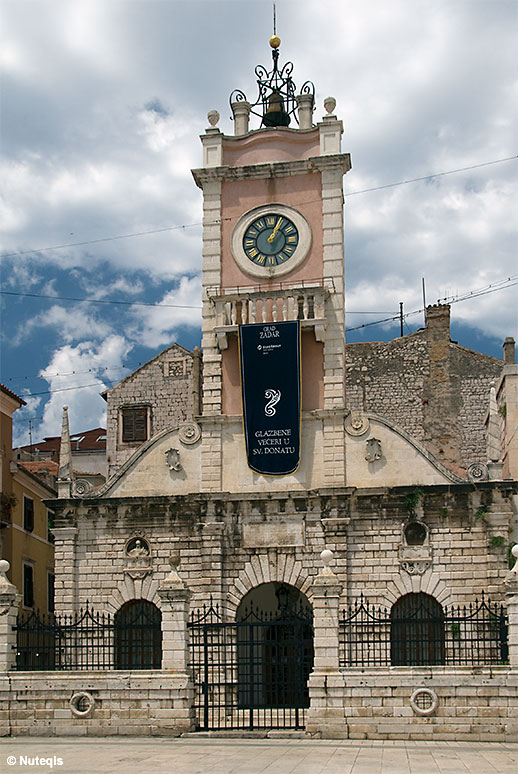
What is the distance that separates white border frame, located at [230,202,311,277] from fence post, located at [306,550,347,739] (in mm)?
11203

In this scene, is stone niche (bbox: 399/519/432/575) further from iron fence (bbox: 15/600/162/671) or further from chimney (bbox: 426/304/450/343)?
chimney (bbox: 426/304/450/343)

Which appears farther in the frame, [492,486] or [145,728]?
[492,486]

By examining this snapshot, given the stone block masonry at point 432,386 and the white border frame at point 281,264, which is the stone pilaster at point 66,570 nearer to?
the white border frame at point 281,264

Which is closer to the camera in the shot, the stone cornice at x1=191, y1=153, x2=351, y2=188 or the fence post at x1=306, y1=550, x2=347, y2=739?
the fence post at x1=306, y1=550, x2=347, y2=739

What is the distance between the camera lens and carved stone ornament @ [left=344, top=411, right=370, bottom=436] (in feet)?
86.9

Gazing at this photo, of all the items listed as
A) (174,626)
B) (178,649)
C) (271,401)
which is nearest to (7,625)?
(174,626)

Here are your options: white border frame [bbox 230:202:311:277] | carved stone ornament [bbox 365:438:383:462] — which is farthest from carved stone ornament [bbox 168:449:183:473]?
white border frame [bbox 230:202:311:277]

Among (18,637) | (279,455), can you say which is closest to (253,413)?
(279,455)

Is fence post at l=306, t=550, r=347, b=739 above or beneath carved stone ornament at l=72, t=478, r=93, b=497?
beneath

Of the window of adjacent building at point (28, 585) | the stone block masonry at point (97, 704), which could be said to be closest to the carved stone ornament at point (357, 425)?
the stone block masonry at point (97, 704)

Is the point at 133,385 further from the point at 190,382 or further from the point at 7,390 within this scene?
the point at 7,390

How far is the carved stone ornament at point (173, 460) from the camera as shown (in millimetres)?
27062

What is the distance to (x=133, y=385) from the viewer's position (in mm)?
40250

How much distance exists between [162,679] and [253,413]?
31.4ft
